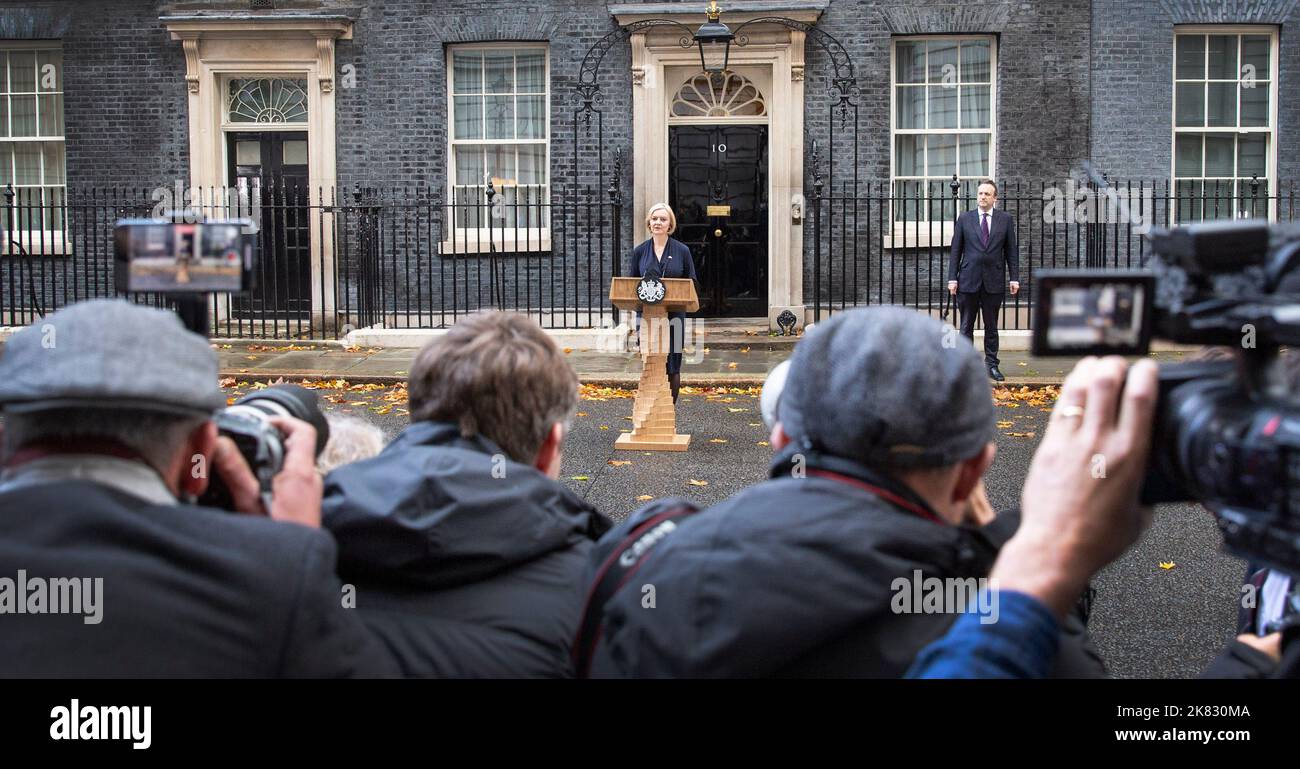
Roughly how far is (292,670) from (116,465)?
36 centimetres

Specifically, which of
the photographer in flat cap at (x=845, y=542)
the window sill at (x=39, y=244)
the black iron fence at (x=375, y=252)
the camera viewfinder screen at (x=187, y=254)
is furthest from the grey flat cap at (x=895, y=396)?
the window sill at (x=39, y=244)

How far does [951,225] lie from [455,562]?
48.7ft

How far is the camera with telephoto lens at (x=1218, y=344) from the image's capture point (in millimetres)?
1360

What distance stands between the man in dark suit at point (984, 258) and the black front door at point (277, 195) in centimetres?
800

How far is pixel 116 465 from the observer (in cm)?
178

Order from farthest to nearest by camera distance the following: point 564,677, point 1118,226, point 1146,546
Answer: point 1118,226 → point 1146,546 → point 564,677

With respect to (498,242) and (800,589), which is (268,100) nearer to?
(498,242)

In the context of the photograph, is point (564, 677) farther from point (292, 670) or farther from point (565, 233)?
point (565, 233)

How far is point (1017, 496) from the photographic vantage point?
7.82 meters

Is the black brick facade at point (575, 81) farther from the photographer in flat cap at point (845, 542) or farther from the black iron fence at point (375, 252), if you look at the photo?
the photographer in flat cap at point (845, 542)

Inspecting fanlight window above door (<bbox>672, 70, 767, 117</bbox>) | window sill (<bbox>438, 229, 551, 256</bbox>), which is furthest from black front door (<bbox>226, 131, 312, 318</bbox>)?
fanlight window above door (<bbox>672, 70, 767, 117</bbox>)

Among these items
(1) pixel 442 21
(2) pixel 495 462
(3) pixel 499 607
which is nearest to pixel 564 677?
(3) pixel 499 607

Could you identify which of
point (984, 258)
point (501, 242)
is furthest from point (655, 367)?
point (501, 242)
